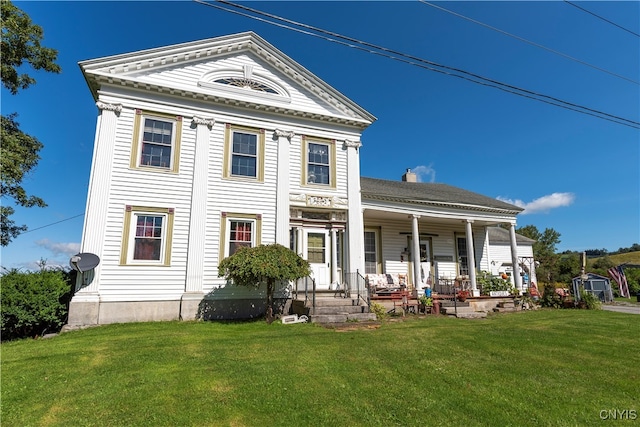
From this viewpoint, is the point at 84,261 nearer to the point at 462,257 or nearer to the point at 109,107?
the point at 109,107

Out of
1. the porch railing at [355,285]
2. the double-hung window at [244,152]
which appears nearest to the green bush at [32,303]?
the double-hung window at [244,152]

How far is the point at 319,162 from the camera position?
1286cm

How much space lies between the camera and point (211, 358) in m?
5.79

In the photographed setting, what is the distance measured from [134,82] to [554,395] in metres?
12.5

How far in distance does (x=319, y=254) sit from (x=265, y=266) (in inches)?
143

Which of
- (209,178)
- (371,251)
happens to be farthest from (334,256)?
(209,178)

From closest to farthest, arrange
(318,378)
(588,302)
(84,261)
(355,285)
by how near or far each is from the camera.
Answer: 1. (318,378)
2. (84,261)
3. (355,285)
4. (588,302)

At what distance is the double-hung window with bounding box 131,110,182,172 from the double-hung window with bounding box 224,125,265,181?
1.64 metres

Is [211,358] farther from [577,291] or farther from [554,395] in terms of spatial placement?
[577,291]

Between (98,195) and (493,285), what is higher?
(98,195)

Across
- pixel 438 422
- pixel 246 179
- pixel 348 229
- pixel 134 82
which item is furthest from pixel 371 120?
pixel 438 422

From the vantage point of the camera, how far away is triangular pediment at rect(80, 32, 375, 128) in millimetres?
10594

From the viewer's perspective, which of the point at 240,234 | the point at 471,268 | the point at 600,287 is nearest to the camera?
the point at 240,234

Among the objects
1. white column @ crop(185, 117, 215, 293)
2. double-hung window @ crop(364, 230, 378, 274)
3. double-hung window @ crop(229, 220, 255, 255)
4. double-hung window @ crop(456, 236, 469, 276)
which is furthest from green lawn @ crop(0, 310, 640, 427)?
double-hung window @ crop(456, 236, 469, 276)
